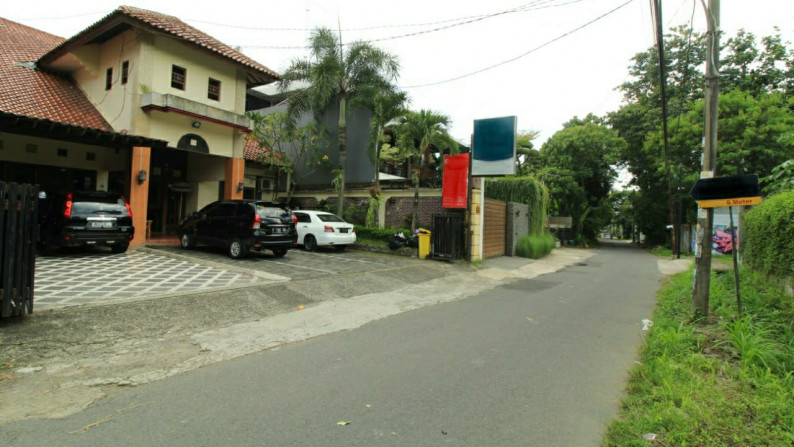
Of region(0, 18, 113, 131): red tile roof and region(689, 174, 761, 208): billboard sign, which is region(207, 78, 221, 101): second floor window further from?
region(689, 174, 761, 208): billboard sign

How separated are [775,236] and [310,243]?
42.1ft

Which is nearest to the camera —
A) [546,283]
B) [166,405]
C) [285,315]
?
[166,405]

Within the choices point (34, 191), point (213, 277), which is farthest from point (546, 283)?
point (34, 191)

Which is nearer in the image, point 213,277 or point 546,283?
point 213,277

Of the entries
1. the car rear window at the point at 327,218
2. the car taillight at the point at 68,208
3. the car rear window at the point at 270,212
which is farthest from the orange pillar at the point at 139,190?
the car rear window at the point at 327,218

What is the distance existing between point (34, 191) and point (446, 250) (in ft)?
37.1

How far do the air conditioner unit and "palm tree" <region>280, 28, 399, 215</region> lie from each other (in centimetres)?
400

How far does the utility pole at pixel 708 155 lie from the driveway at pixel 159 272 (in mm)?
7274

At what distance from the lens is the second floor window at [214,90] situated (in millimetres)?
14945

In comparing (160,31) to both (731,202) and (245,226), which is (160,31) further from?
(731,202)

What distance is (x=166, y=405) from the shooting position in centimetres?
341

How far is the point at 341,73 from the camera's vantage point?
60.4 ft

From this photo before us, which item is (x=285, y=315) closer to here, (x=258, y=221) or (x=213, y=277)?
(x=213, y=277)

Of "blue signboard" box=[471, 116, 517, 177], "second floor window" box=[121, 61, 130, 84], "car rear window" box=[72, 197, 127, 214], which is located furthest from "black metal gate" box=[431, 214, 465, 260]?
"second floor window" box=[121, 61, 130, 84]
